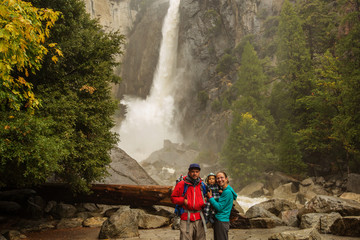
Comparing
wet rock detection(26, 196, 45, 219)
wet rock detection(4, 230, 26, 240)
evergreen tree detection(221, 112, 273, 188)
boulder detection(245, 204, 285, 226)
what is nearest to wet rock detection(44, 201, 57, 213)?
wet rock detection(26, 196, 45, 219)

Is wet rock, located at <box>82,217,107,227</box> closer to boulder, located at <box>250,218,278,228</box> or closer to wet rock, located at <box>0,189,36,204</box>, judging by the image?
wet rock, located at <box>0,189,36,204</box>

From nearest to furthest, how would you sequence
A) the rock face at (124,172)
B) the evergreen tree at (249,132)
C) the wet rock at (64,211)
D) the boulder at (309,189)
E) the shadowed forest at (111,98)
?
the shadowed forest at (111,98), the wet rock at (64,211), the rock face at (124,172), the boulder at (309,189), the evergreen tree at (249,132)

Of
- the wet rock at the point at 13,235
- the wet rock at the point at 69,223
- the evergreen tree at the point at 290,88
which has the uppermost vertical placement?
the evergreen tree at the point at 290,88

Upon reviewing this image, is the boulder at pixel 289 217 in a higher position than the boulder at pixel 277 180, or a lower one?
lower

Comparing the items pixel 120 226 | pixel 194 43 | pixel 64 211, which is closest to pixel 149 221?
pixel 120 226

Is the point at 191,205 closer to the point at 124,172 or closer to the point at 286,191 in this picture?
the point at 124,172

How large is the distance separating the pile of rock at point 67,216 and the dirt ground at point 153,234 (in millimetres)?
347

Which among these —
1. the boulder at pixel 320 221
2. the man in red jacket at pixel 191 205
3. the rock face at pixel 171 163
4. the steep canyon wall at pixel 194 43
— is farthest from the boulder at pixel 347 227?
the steep canyon wall at pixel 194 43

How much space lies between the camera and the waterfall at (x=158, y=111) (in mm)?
57250

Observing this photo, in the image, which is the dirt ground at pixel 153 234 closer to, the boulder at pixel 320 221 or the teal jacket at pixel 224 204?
the boulder at pixel 320 221

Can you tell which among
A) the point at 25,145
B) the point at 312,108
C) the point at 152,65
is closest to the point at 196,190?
the point at 25,145

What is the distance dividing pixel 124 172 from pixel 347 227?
10.8 m

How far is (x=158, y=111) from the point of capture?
58906 mm

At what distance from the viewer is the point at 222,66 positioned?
45.4 metres
